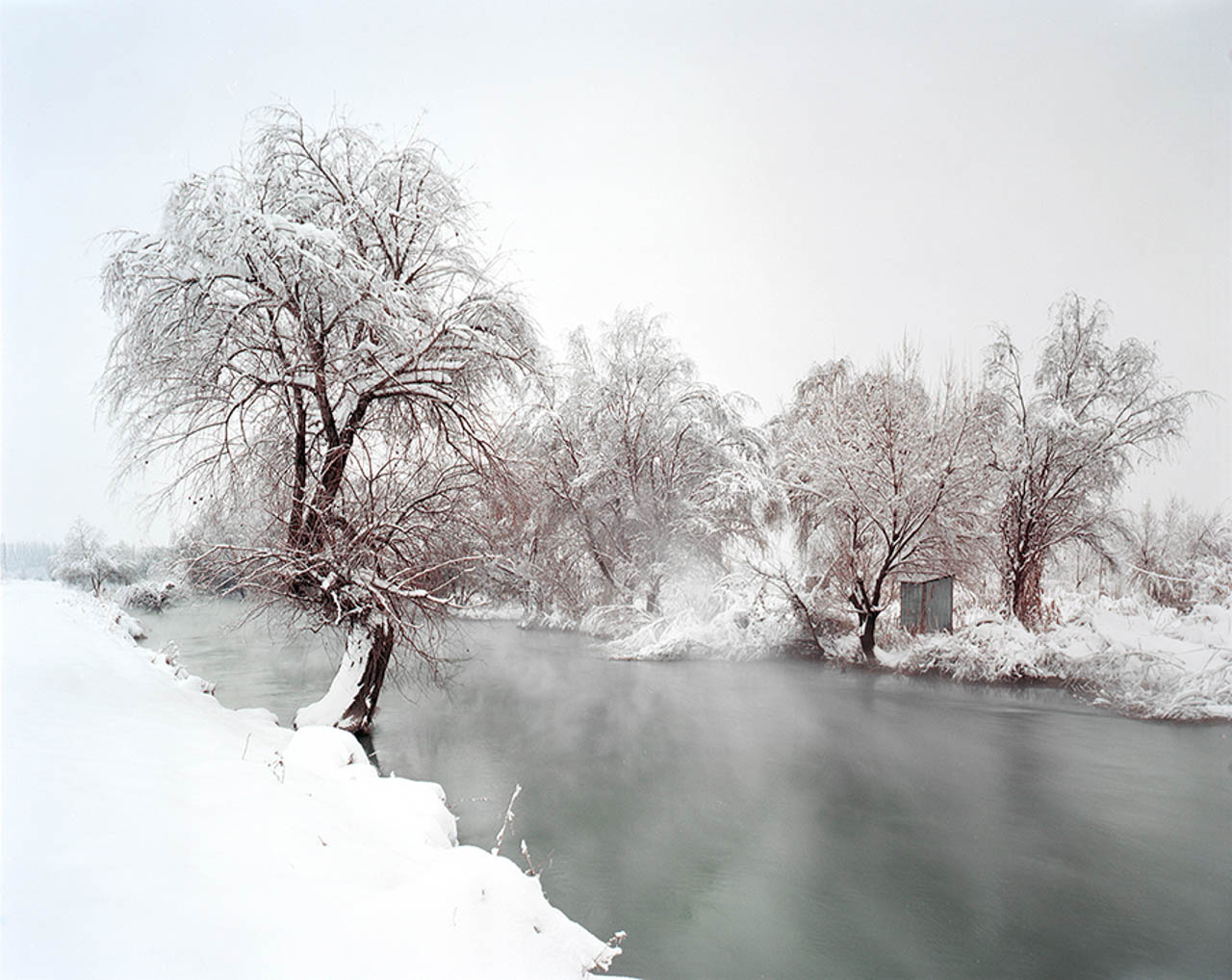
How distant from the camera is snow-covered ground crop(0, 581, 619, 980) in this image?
52.8 inches

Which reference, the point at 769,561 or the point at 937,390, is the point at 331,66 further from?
the point at 937,390

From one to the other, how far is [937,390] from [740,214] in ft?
11.0

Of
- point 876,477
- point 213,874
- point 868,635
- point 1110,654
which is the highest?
point 876,477

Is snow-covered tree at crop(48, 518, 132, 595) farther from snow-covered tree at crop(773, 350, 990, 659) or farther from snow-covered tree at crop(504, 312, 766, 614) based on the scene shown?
snow-covered tree at crop(773, 350, 990, 659)

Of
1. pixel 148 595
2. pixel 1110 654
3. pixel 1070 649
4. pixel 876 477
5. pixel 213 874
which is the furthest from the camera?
pixel 876 477

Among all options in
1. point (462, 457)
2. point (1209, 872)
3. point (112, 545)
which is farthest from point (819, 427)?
point (112, 545)

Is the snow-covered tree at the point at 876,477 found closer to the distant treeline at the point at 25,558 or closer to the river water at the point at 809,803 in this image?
the river water at the point at 809,803

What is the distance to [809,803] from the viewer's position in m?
4.40

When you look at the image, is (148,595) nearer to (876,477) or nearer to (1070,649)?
(876,477)

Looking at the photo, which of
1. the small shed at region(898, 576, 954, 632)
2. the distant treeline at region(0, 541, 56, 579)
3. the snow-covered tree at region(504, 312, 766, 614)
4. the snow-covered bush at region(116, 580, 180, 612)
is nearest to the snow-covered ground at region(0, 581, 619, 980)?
the distant treeline at region(0, 541, 56, 579)

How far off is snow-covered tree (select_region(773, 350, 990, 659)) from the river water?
1268 mm

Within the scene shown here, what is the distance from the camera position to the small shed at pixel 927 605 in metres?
6.91

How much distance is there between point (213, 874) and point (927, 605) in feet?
23.6

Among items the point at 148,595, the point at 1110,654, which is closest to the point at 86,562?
the point at 148,595
